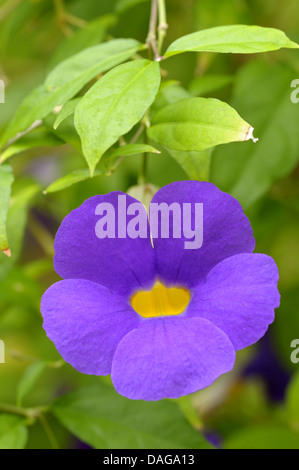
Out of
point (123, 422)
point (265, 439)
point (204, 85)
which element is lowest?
point (265, 439)

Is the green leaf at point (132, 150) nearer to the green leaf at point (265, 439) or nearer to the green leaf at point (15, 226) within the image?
the green leaf at point (15, 226)

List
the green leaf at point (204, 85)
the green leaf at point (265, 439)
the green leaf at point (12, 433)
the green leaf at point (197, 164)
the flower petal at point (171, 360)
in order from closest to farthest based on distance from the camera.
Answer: the flower petal at point (171, 360), the green leaf at point (197, 164), the green leaf at point (12, 433), the green leaf at point (204, 85), the green leaf at point (265, 439)

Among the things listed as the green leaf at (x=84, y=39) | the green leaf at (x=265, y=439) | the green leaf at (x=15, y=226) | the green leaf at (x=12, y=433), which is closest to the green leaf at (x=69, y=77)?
the green leaf at (x=15, y=226)

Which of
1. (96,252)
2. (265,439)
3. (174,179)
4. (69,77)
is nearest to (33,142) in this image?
(69,77)

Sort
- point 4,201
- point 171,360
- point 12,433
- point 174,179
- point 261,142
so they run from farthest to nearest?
1. point 174,179
2. point 261,142
3. point 12,433
4. point 4,201
5. point 171,360

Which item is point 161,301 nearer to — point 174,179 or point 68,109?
point 68,109

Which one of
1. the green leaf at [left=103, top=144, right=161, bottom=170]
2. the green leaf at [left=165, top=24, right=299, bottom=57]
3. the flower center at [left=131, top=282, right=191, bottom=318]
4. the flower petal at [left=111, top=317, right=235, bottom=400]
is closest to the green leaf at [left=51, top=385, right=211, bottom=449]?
the flower center at [left=131, top=282, right=191, bottom=318]
